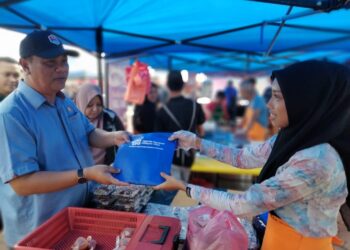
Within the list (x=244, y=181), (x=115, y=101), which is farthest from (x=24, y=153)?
(x=244, y=181)

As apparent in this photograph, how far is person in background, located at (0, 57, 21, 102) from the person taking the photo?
2.93 metres

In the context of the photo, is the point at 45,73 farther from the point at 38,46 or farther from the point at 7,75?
the point at 7,75

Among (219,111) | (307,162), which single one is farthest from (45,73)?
(219,111)

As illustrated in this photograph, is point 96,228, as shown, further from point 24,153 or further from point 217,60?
point 217,60

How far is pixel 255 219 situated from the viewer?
1.63 meters

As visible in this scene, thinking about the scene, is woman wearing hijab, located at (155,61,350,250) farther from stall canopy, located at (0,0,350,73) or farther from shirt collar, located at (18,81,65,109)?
shirt collar, located at (18,81,65,109)

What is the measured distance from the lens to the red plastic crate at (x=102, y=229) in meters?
1.23

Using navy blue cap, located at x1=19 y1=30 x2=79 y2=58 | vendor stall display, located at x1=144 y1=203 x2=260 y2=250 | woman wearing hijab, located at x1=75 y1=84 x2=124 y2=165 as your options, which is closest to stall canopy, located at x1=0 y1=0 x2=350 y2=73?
navy blue cap, located at x1=19 y1=30 x2=79 y2=58

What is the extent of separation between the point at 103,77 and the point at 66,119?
7.22ft

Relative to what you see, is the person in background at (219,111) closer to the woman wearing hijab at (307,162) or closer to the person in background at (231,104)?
the person in background at (231,104)

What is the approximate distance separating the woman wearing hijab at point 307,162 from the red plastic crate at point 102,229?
29cm

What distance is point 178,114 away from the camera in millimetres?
3311

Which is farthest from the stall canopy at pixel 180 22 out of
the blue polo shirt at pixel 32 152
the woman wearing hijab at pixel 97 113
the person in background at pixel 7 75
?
the woman wearing hijab at pixel 97 113

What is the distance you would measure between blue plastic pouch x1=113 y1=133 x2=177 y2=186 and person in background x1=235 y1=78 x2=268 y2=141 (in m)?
3.54
